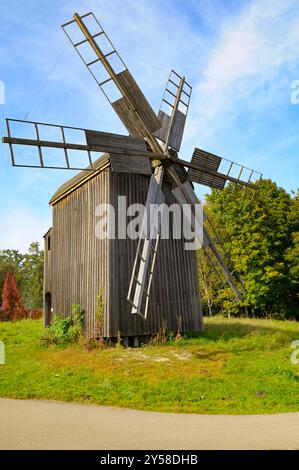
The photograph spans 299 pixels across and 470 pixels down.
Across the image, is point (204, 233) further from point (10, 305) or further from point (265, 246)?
point (10, 305)

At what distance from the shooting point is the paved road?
649 cm

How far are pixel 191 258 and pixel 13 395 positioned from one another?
987 centimetres

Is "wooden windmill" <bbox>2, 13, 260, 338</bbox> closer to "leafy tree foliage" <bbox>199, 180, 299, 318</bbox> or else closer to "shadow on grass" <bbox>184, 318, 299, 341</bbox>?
"shadow on grass" <bbox>184, 318, 299, 341</bbox>

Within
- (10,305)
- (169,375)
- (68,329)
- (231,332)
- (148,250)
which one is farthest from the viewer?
(10,305)

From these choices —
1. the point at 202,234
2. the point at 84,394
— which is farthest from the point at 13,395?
the point at 202,234

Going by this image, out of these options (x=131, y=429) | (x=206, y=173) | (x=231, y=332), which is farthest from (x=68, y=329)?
(x=131, y=429)

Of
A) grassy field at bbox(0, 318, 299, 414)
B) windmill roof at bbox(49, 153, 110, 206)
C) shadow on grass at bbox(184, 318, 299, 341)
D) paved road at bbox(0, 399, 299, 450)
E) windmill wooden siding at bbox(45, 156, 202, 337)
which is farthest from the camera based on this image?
shadow on grass at bbox(184, 318, 299, 341)

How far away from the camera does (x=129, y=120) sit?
16594 millimetres

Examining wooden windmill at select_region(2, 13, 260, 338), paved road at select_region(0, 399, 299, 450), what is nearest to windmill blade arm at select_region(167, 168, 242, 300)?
wooden windmill at select_region(2, 13, 260, 338)

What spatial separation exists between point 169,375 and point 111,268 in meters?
4.93

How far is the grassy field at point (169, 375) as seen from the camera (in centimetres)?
984

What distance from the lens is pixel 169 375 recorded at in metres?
11.6

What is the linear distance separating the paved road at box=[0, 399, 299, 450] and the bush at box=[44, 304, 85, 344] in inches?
263
